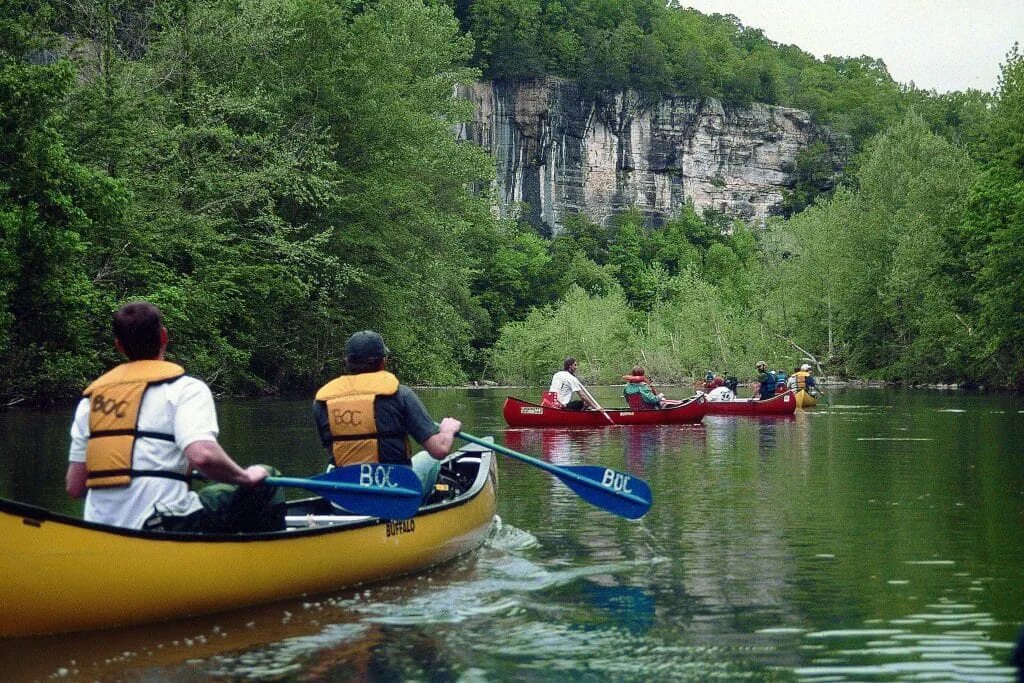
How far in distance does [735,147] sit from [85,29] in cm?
10072

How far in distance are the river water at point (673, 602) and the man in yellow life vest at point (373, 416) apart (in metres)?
0.91

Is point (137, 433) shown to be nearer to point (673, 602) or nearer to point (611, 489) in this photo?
point (673, 602)

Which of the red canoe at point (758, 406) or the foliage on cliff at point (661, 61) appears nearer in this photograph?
the red canoe at point (758, 406)

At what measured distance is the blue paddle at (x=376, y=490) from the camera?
816 cm

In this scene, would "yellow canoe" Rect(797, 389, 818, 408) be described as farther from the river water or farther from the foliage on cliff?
the foliage on cliff

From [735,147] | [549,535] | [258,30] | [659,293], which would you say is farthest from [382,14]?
[735,147]

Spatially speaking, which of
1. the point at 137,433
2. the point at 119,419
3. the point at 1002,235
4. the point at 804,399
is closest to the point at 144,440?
the point at 137,433

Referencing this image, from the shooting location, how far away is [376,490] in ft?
26.8

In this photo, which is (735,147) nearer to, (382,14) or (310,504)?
(382,14)

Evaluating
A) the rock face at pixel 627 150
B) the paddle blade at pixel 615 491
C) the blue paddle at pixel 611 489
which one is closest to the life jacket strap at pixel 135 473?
the blue paddle at pixel 611 489

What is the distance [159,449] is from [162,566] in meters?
0.63

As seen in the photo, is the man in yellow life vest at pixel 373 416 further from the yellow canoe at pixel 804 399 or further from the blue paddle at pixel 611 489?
the yellow canoe at pixel 804 399

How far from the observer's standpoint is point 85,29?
3288cm

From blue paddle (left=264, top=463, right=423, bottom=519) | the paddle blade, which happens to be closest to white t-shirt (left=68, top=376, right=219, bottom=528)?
blue paddle (left=264, top=463, right=423, bottom=519)
